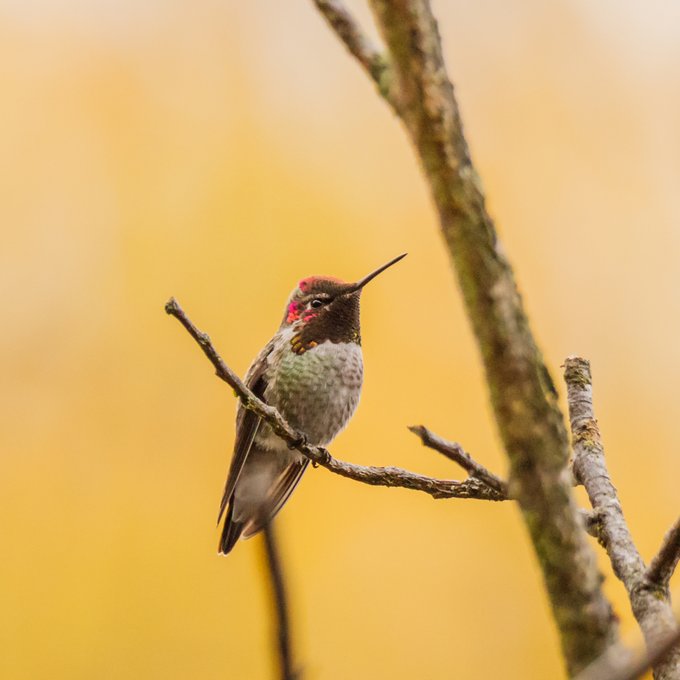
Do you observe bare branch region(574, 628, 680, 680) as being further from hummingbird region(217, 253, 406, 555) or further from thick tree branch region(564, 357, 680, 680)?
hummingbird region(217, 253, 406, 555)

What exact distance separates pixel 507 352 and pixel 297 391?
2.96m

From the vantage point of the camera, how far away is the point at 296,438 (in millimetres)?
2549

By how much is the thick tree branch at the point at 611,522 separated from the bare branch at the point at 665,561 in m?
0.01

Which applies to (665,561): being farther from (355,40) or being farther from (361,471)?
(361,471)

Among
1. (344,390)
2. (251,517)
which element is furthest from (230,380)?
(251,517)

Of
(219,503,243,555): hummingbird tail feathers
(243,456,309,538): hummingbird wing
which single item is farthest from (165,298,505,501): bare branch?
(219,503,243,555): hummingbird tail feathers

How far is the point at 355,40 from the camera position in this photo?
1037mm

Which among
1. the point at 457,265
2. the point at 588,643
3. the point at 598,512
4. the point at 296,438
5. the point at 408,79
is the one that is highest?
the point at 408,79

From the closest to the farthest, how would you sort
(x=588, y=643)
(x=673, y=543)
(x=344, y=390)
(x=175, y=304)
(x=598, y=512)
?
(x=588, y=643), (x=673, y=543), (x=175, y=304), (x=598, y=512), (x=344, y=390)

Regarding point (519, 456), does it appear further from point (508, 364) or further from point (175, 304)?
point (175, 304)

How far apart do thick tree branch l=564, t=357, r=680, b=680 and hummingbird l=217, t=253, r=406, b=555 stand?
1532mm

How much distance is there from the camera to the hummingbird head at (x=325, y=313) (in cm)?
379

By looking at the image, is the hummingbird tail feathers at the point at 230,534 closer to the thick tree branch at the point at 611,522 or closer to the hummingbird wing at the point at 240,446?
the hummingbird wing at the point at 240,446

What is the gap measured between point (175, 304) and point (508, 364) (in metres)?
0.85
